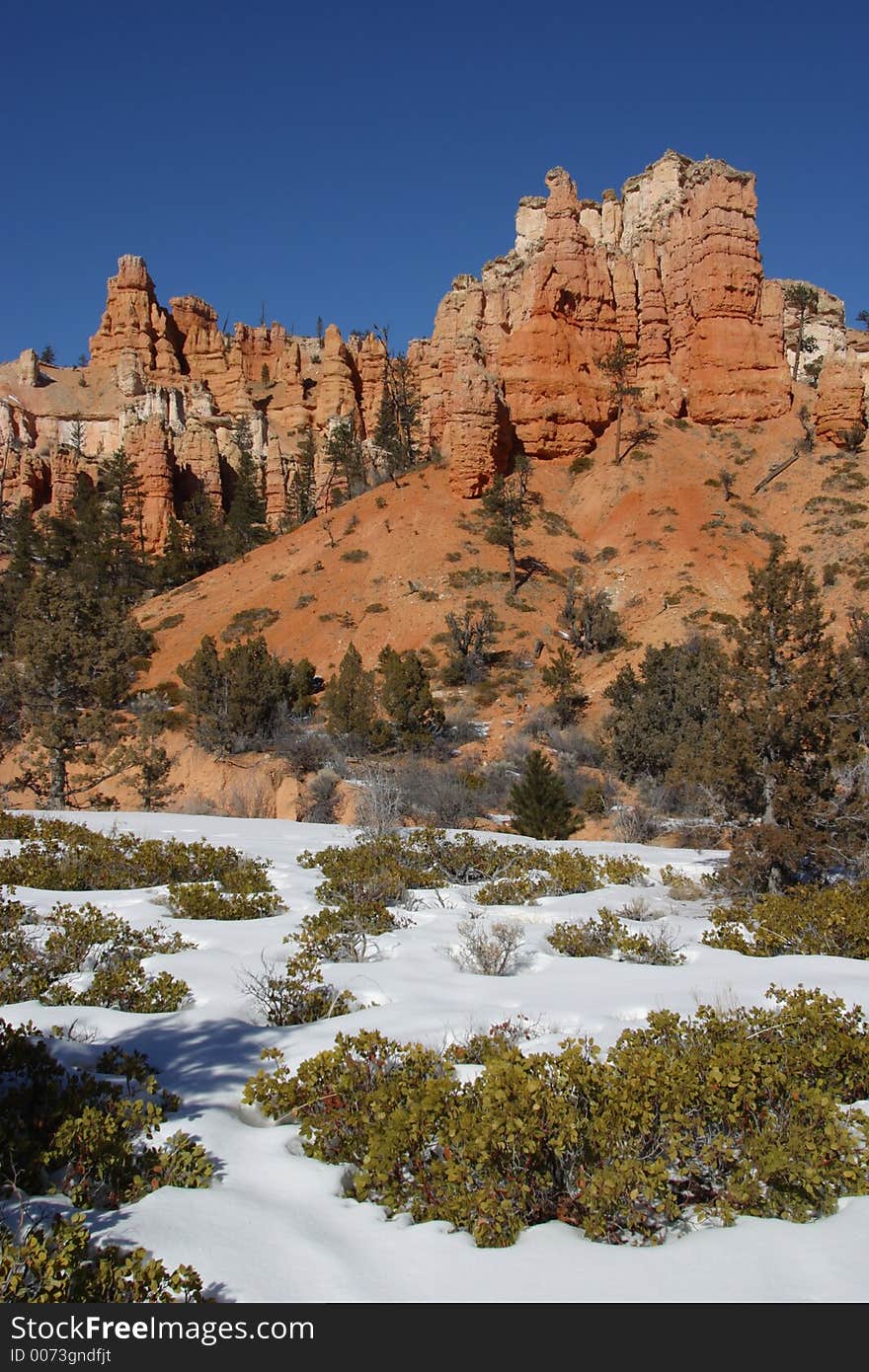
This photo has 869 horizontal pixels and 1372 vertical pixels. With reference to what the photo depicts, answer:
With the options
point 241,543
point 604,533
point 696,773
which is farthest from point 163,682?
point 696,773

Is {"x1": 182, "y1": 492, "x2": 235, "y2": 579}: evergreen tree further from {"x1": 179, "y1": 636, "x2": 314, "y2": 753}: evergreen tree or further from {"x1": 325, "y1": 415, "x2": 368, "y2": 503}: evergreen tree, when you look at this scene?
{"x1": 179, "y1": 636, "x2": 314, "y2": 753}: evergreen tree

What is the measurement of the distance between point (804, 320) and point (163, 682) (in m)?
46.8

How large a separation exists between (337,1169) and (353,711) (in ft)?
65.4

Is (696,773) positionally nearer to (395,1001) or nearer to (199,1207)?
(395,1001)

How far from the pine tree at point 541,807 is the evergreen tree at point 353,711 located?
6.87 m

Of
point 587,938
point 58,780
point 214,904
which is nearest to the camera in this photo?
point 587,938

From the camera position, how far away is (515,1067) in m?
3.17

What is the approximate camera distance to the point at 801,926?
21.1 ft

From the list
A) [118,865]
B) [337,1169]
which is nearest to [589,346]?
[118,865]

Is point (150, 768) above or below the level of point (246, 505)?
below

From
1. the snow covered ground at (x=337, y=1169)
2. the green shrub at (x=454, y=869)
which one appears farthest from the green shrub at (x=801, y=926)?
the green shrub at (x=454, y=869)

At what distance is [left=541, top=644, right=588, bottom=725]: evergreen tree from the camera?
2597cm

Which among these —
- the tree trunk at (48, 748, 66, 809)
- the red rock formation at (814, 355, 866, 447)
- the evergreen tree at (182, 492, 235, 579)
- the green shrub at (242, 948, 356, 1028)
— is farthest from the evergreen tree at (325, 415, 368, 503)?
the green shrub at (242, 948, 356, 1028)

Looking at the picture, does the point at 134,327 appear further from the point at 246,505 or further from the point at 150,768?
the point at 150,768
